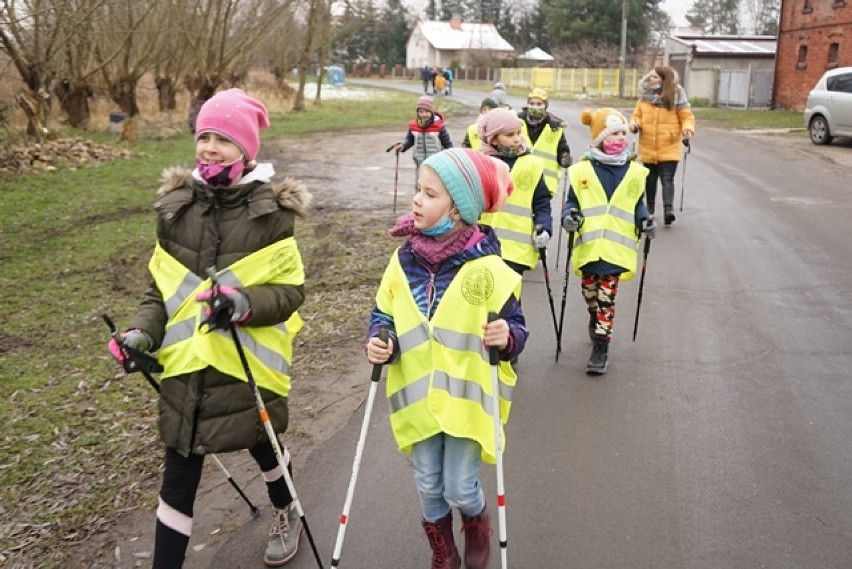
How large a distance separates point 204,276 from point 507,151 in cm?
338

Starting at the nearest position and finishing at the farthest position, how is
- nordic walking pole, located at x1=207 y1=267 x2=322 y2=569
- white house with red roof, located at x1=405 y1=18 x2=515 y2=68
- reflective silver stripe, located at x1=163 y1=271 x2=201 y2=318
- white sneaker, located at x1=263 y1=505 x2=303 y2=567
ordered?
nordic walking pole, located at x1=207 y1=267 x2=322 y2=569, reflective silver stripe, located at x1=163 y1=271 x2=201 y2=318, white sneaker, located at x1=263 y1=505 x2=303 y2=567, white house with red roof, located at x1=405 y1=18 x2=515 y2=68

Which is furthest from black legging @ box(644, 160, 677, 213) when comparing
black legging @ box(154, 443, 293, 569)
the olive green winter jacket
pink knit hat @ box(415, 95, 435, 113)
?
black legging @ box(154, 443, 293, 569)

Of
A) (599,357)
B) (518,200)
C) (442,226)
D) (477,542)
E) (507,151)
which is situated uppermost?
(507,151)

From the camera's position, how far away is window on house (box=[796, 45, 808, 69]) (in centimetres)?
3450

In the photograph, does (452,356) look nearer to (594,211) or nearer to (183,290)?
(183,290)

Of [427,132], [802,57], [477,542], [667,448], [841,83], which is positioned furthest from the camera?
[802,57]

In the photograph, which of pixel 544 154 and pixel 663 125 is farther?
pixel 663 125

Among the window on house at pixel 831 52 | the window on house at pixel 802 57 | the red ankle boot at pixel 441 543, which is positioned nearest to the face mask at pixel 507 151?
the red ankle boot at pixel 441 543

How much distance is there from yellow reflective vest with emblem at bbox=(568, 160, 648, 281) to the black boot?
53 centimetres

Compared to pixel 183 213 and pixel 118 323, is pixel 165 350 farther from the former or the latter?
pixel 118 323

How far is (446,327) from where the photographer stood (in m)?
3.38

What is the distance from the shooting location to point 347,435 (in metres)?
5.20

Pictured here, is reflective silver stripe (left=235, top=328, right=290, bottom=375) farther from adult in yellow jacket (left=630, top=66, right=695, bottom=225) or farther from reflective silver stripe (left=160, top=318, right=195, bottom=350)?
adult in yellow jacket (left=630, top=66, right=695, bottom=225)

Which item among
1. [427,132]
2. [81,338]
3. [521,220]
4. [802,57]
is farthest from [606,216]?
[802,57]
